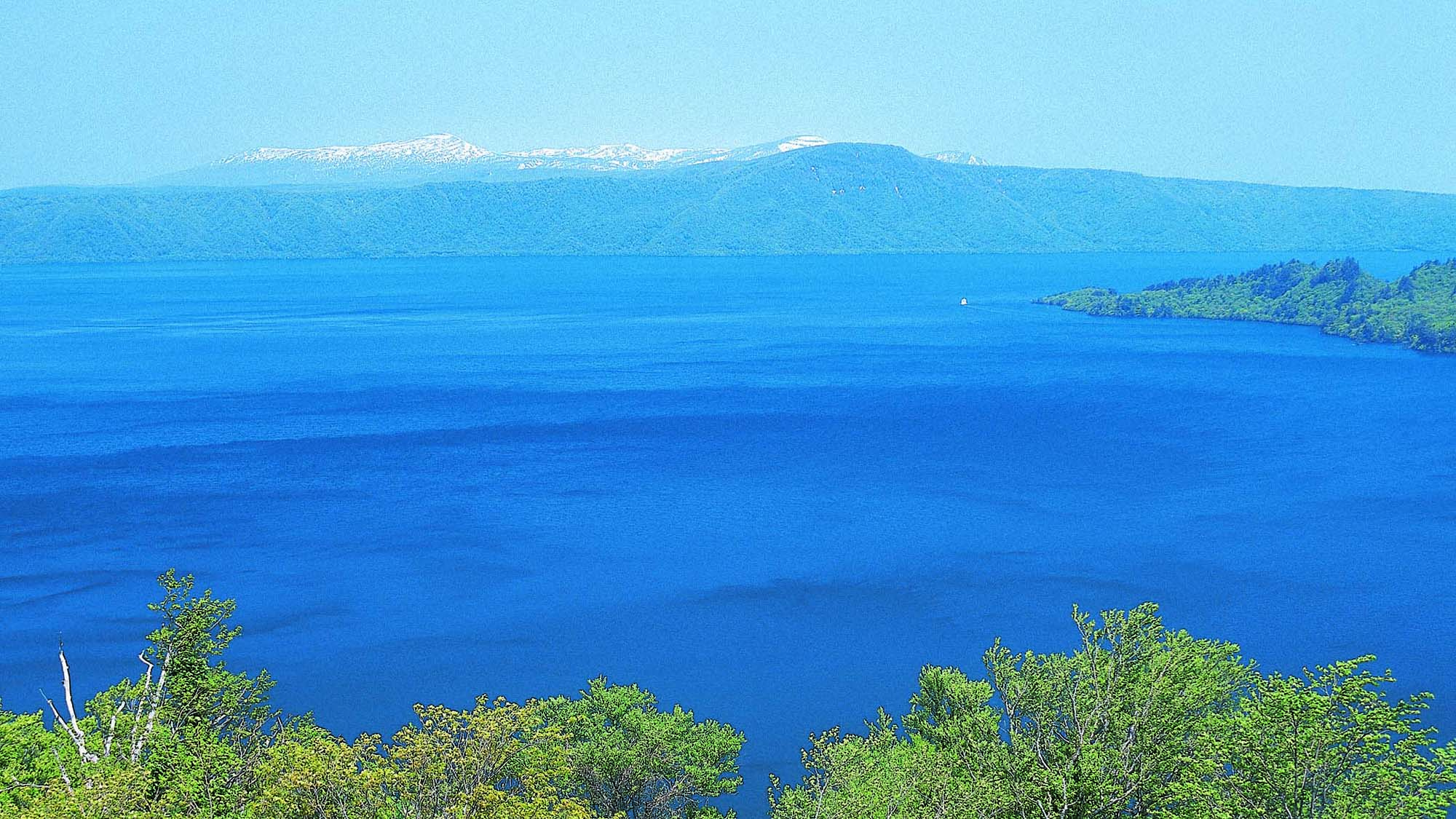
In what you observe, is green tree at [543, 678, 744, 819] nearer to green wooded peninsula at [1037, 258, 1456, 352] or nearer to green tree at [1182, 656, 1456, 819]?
green tree at [1182, 656, 1456, 819]

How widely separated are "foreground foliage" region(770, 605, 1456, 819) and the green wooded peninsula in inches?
5793

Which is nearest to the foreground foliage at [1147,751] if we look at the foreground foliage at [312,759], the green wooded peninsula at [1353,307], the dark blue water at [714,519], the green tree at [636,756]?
the green tree at [636,756]

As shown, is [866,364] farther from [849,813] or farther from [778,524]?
[849,813]

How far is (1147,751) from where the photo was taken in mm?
24266

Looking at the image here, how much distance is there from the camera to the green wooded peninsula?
156 metres

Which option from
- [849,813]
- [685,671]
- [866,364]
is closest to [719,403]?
[866,364]

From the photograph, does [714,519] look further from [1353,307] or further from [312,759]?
[1353,307]

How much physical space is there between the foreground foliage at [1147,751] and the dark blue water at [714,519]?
15660 mm

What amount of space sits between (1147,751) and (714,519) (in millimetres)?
46734

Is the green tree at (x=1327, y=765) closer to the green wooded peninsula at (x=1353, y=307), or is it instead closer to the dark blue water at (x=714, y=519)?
the dark blue water at (x=714, y=519)

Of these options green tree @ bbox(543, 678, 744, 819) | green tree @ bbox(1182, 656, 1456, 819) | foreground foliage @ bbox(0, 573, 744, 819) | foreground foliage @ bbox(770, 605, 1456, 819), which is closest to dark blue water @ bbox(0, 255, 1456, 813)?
green tree @ bbox(543, 678, 744, 819)

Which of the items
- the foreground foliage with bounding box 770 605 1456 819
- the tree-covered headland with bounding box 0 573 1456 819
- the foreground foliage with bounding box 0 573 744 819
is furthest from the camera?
the foreground foliage with bounding box 0 573 744 819

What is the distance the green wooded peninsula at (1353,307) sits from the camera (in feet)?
513

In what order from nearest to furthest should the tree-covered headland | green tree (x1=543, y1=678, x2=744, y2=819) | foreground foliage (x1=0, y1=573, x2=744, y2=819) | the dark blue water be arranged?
the tree-covered headland, foreground foliage (x1=0, y1=573, x2=744, y2=819), green tree (x1=543, y1=678, x2=744, y2=819), the dark blue water
